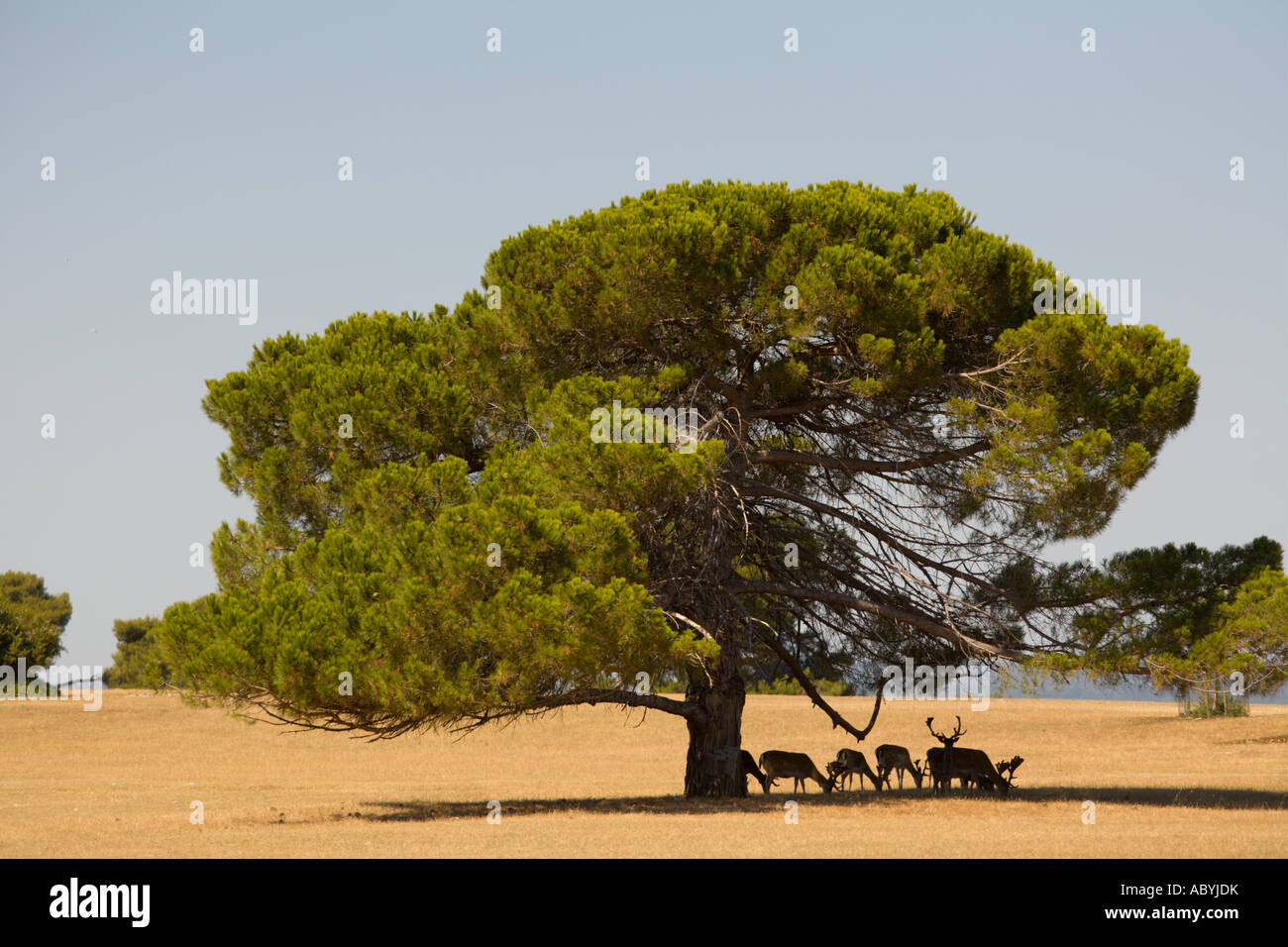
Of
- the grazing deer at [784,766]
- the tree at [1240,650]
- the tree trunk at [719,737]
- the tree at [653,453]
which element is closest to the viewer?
the tree at [653,453]

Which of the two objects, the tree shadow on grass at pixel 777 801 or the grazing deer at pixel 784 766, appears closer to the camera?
the tree shadow on grass at pixel 777 801

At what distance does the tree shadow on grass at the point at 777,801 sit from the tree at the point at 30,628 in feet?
131

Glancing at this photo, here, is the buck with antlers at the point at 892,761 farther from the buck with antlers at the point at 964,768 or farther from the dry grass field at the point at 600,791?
the buck with antlers at the point at 964,768

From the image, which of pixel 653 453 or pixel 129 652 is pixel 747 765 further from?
pixel 129 652

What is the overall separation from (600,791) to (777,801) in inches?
239

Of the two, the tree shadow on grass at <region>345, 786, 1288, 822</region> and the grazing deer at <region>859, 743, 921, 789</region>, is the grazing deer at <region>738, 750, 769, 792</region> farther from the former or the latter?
the grazing deer at <region>859, 743, 921, 789</region>

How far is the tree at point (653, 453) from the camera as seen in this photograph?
1695 centimetres

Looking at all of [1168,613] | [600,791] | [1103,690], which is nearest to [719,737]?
[600,791]

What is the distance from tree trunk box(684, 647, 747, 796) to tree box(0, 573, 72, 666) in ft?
145

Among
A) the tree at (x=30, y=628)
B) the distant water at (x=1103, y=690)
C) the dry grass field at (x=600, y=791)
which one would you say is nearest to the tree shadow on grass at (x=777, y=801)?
the dry grass field at (x=600, y=791)

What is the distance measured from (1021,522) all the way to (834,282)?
5.31 metres

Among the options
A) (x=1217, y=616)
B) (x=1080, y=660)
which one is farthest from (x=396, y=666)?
(x=1217, y=616)

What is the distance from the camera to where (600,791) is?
1035 inches
